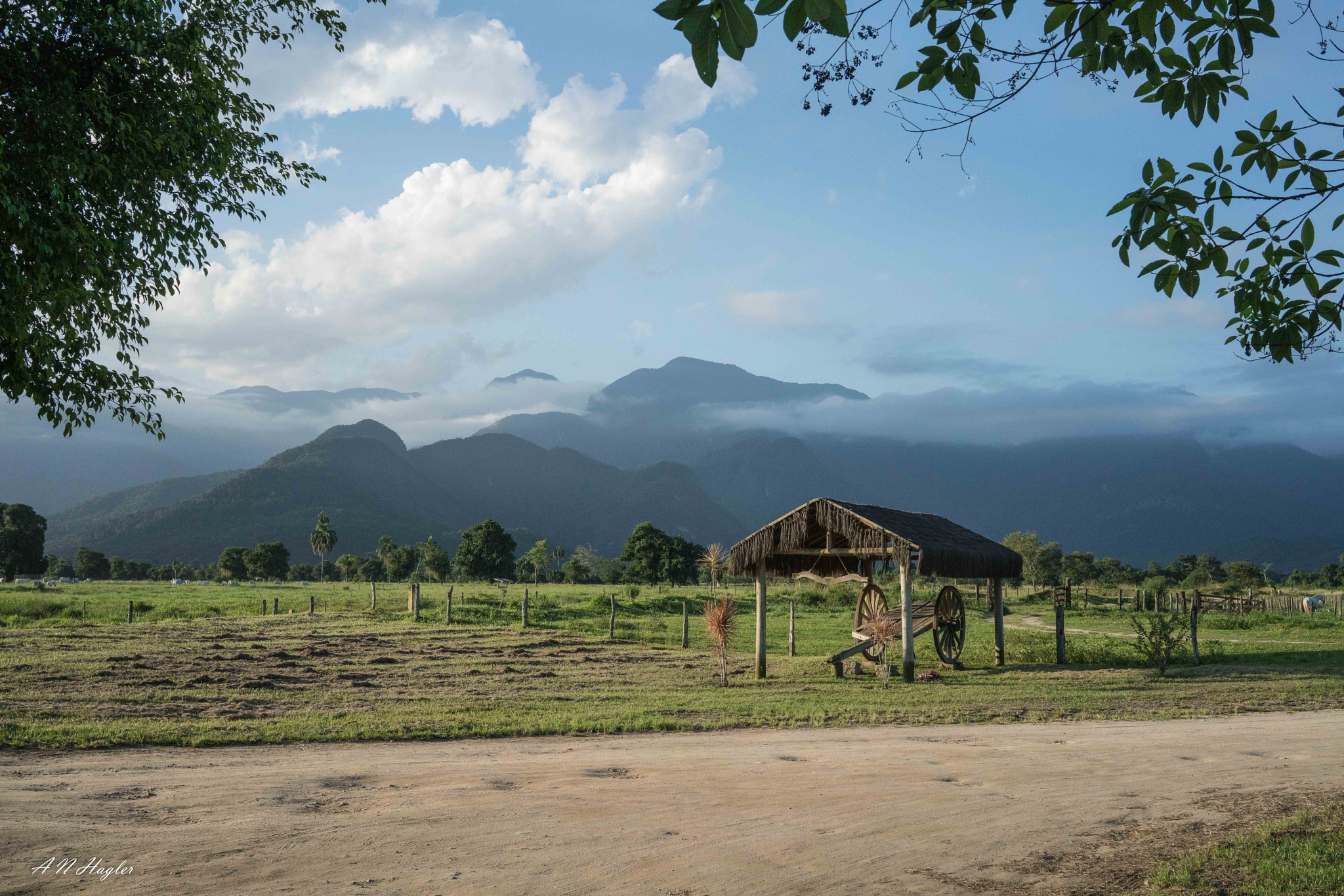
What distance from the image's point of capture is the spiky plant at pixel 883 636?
55.5 feet

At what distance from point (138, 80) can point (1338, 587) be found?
85.1m

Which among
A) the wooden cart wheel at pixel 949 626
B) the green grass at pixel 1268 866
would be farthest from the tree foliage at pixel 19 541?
the green grass at pixel 1268 866

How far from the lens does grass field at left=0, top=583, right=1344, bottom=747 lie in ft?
38.9

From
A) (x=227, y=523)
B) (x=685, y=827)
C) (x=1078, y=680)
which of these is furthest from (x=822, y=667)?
(x=227, y=523)

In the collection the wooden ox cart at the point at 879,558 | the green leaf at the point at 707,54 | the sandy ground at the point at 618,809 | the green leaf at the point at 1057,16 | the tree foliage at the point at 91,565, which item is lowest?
the tree foliage at the point at 91,565

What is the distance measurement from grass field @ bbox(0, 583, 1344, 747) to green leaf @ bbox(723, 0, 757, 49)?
10.3 m

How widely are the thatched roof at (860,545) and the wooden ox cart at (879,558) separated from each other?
0.07ft

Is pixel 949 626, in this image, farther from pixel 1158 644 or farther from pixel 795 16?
pixel 795 16

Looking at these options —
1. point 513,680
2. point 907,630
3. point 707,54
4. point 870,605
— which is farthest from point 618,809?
point 870,605

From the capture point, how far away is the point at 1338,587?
65562 millimetres

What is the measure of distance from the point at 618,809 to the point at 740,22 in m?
6.25

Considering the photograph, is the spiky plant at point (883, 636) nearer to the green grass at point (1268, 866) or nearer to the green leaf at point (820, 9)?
the green grass at point (1268, 866)

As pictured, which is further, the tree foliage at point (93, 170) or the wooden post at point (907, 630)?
the wooden post at point (907, 630)

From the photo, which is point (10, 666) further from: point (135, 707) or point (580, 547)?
point (580, 547)
